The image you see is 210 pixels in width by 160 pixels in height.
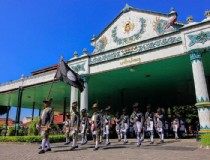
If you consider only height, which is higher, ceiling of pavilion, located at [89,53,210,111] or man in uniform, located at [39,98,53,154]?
ceiling of pavilion, located at [89,53,210,111]

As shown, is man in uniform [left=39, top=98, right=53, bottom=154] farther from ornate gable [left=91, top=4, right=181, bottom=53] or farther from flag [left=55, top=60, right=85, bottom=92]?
ornate gable [left=91, top=4, right=181, bottom=53]

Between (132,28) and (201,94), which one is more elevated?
(132,28)

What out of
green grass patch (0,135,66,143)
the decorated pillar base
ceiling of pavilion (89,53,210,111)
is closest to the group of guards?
the decorated pillar base

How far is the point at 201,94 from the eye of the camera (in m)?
10.9

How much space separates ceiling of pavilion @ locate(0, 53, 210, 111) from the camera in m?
14.7

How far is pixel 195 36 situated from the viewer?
11.7m

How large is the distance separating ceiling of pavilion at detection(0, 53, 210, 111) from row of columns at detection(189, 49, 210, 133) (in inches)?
49.1

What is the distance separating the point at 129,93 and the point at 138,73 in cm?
765

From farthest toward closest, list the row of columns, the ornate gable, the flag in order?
the ornate gable
the flag
the row of columns

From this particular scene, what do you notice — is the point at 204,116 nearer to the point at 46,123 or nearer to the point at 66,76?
the point at 66,76

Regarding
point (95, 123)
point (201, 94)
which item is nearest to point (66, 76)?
point (95, 123)

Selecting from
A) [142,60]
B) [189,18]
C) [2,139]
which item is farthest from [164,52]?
[2,139]

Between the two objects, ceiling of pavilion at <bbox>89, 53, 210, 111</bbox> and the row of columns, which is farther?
ceiling of pavilion at <bbox>89, 53, 210, 111</bbox>

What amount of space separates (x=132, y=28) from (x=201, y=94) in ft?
21.5
